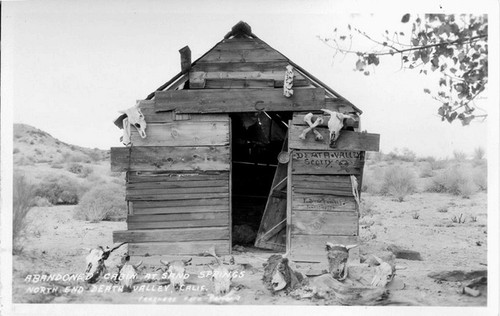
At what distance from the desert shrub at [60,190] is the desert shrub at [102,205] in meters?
0.27

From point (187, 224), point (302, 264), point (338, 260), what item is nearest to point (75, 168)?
point (187, 224)

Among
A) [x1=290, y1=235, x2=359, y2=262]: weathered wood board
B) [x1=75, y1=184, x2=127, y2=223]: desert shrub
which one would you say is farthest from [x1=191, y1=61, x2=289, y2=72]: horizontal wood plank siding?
[x1=75, y1=184, x2=127, y2=223]: desert shrub

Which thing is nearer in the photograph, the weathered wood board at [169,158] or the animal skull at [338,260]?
the animal skull at [338,260]

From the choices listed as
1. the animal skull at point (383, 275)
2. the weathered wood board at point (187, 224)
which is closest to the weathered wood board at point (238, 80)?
the weathered wood board at point (187, 224)

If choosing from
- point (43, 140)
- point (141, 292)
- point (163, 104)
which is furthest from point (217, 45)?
point (43, 140)

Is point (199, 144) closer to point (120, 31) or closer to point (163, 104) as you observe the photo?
point (163, 104)

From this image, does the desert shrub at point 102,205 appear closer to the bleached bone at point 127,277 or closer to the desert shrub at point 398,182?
the bleached bone at point 127,277

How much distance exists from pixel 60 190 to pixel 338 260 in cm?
785

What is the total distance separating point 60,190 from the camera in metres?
13.7

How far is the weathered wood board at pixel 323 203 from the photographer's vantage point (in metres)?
8.65

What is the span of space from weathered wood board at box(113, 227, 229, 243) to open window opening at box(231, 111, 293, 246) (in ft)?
6.51

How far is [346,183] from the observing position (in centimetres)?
867

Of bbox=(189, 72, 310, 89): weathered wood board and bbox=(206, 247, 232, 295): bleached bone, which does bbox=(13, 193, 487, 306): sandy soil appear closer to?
bbox=(206, 247, 232, 295): bleached bone

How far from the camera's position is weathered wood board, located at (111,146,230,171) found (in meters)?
8.56
